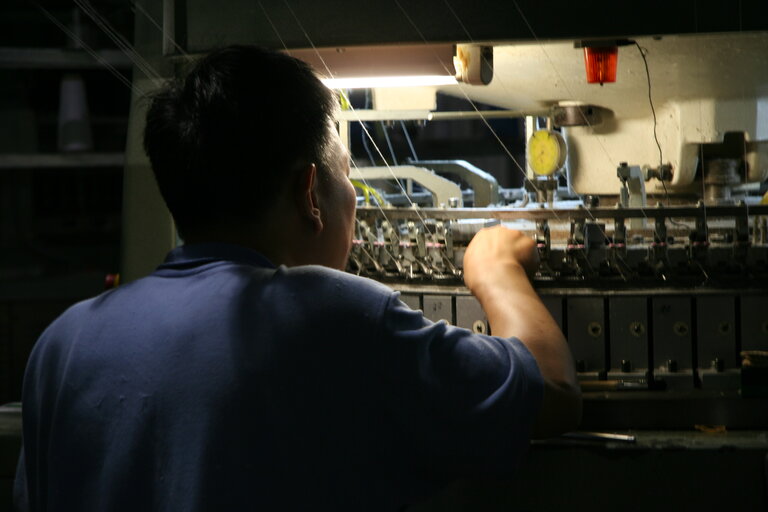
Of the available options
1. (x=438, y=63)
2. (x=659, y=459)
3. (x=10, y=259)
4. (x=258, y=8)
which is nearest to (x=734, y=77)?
(x=438, y=63)

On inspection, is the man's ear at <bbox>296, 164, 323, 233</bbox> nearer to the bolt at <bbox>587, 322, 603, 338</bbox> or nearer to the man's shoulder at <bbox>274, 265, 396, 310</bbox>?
the man's shoulder at <bbox>274, 265, 396, 310</bbox>

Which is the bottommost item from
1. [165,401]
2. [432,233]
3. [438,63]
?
[165,401]

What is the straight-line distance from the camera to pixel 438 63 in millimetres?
1473

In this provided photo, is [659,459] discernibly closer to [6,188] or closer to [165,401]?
[165,401]

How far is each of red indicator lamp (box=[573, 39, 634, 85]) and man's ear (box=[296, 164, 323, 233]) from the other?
630 mm

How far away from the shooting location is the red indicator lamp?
142 centimetres

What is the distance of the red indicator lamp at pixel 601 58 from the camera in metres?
1.42

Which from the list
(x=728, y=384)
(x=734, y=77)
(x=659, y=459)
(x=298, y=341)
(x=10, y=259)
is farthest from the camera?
(x=10, y=259)

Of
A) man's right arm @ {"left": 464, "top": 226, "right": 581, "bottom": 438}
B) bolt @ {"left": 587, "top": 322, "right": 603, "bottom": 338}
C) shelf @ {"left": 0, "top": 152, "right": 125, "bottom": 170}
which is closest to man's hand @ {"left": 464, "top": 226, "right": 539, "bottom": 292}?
man's right arm @ {"left": 464, "top": 226, "right": 581, "bottom": 438}

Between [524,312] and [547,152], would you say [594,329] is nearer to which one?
[524,312]

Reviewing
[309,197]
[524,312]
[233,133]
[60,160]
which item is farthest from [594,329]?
[60,160]

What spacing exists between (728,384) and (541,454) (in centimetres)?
34

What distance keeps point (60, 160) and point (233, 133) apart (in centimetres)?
304

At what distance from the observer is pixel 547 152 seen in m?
1.77
